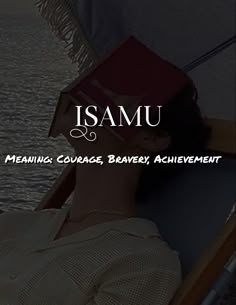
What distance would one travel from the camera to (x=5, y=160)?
3.41m

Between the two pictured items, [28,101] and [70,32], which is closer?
[70,32]

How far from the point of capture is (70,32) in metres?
1.82

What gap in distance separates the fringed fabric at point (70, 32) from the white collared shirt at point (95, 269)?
0.52 meters

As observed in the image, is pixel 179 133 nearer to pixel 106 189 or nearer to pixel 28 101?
pixel 106 189

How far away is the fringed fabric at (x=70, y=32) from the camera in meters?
1.79

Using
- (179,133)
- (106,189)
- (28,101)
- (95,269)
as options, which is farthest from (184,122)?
(28,101)

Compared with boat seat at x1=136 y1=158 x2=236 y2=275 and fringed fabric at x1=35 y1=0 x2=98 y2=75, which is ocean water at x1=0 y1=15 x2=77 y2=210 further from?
boat seat at x1=136 y1=158 x2=236 y2=275

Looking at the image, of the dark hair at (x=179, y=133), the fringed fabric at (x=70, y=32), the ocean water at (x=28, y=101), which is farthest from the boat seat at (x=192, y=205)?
the ocean water at (x=28, y=101)

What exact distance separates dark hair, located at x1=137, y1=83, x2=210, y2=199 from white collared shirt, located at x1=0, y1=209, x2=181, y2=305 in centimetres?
15

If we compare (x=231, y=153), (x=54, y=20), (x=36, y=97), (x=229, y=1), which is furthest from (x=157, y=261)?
(x=36, y=97)

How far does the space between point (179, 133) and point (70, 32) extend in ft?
1.60

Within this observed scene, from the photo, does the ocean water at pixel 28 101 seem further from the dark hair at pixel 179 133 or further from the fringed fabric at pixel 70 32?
the dark hair at pixel 179 133

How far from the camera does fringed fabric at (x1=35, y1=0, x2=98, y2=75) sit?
1.79m

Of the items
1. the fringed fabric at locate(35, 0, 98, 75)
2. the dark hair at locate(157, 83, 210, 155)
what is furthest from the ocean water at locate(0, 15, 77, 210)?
the dark hair at locate(157, 83, 210, 155)
